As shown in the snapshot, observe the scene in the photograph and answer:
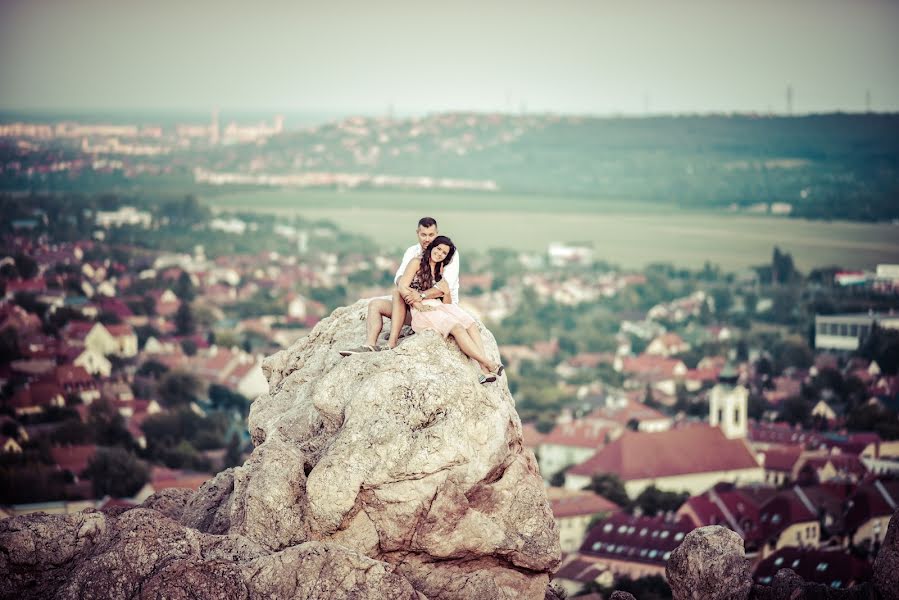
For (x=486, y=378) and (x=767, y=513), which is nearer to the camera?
(x=486, y=378)

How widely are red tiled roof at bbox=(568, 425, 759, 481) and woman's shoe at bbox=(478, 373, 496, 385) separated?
1711 inches

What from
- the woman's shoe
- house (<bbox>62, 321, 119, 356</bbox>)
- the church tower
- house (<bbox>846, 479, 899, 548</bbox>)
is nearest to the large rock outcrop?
the woman's shoe

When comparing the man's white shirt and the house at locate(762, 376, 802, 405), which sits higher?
the man's white shirt

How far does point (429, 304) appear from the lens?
33.8 ft

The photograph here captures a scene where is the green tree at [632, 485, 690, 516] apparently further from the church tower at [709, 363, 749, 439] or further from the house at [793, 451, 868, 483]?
the church tower at [709, 363, 749, 439]

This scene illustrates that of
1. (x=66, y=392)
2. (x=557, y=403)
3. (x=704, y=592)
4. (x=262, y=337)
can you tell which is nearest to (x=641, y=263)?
(x=262, y=337)

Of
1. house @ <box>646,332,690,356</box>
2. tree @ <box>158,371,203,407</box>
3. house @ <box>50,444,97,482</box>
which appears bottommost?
house @ <box>646,332,690,356</box>

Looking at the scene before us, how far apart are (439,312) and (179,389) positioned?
6232cm

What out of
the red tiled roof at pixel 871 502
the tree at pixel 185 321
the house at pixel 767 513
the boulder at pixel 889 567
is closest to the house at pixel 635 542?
the house at pixel 767 513

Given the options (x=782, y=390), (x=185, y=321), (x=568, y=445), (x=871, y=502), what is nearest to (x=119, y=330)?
(x=185, y=321)

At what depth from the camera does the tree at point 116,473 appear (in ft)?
138

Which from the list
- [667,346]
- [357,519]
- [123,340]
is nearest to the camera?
[357,519]

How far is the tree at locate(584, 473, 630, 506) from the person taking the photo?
49375 millimetres

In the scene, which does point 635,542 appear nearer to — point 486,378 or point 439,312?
point 439,312
